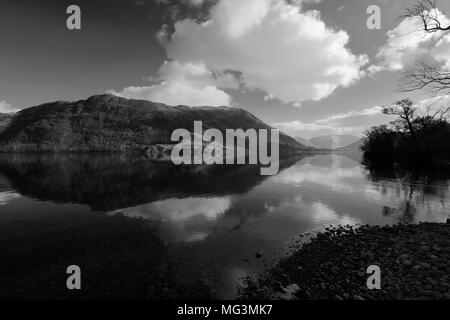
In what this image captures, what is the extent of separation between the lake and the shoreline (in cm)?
175

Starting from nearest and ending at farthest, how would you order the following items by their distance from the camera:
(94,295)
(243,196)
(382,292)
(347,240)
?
(382,292)
(94,295)
(347,240)
(243,196)

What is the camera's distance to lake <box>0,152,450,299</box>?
542 inches

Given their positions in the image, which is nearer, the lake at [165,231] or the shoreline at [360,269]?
the shoreline at [360,269]

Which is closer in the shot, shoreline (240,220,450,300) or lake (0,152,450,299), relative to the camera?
shoreline (240,220,450,300)

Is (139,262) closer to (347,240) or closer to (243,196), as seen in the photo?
(347,240)

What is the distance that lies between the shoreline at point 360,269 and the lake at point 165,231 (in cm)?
175

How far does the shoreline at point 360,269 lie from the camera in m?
11.3

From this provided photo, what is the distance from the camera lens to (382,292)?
11219 millimetres

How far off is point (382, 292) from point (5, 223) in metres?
32.9

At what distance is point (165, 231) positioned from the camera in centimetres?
2277

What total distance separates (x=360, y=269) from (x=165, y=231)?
16.3 meters

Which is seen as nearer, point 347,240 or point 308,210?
point 347,240
